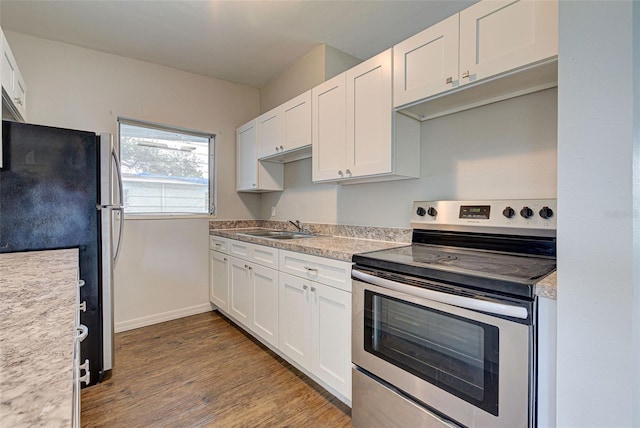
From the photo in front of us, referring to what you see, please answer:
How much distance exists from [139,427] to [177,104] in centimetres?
273

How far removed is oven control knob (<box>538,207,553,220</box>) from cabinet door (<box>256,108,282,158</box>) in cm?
198

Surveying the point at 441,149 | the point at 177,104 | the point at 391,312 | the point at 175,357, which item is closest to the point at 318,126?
the point at 441,149

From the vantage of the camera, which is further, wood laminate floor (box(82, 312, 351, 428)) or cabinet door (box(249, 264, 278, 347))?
cabinet door (box(249, 264, 278, 347))

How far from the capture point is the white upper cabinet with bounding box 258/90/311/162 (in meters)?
2.41

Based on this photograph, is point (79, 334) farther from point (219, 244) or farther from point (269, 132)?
point (269, 132)

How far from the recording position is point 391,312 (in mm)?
1406

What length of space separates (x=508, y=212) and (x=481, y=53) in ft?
2.52

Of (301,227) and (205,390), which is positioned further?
(301,227)

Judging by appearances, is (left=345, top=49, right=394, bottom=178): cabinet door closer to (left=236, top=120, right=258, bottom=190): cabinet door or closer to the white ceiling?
the white ceiling

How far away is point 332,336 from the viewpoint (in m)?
1.72

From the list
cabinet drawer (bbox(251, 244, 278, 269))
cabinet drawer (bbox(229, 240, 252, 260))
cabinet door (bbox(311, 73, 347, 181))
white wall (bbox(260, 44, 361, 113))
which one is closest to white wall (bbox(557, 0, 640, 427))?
cabinet door (bbox(311, 73, 347, 181))

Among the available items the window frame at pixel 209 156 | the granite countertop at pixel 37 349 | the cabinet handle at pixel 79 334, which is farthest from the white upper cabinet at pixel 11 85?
the cabinet handle at pixel 79 334

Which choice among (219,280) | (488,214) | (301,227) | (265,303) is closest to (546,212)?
(488,214)

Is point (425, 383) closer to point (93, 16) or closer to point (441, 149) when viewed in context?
point (441, 149)
